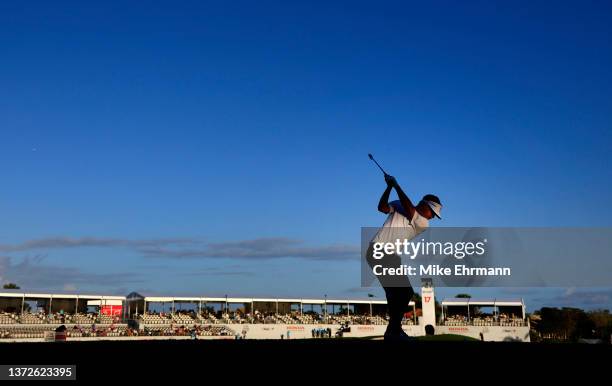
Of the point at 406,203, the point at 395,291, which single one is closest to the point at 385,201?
the point at 406,203

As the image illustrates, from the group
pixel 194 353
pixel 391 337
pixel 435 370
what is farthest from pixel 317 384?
pixel 391 337

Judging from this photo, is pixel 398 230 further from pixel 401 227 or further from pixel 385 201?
pixel 385 201

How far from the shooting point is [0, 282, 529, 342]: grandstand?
167 ft

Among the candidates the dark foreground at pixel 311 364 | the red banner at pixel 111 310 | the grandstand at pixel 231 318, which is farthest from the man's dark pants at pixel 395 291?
the red banner at pixel 111 310

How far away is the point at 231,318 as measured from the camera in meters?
63.5

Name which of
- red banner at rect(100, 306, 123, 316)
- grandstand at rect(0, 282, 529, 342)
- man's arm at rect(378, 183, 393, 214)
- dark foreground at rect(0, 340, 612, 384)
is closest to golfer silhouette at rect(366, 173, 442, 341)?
man's arm at rect(378, 183, 393, 214)

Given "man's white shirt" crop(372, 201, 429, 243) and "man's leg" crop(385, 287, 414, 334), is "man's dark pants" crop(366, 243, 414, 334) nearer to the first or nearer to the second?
"man's leg" crop(385, 287, 414, 334)

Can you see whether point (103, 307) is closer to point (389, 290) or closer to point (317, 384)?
point (389, 290)

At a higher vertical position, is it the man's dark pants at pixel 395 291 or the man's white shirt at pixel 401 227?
the man's white shirt at pixel 401 227

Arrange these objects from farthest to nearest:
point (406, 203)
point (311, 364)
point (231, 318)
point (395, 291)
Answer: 1. point (231, 318)
2. point (406, 203)
3. point (395, 291)
4. point (311, 364)

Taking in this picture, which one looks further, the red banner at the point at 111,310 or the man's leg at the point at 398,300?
the red banner at the point at 111,310

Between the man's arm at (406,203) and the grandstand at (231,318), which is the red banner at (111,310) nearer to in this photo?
the grandstand at (231,318)

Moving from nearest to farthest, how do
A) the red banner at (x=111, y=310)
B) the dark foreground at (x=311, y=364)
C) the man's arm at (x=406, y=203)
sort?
the dark foreground at (x=311, y=364)
the man's arm at (x=406, y=203)
the red banner at (x=111, y=310)

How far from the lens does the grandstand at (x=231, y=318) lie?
50781mm
